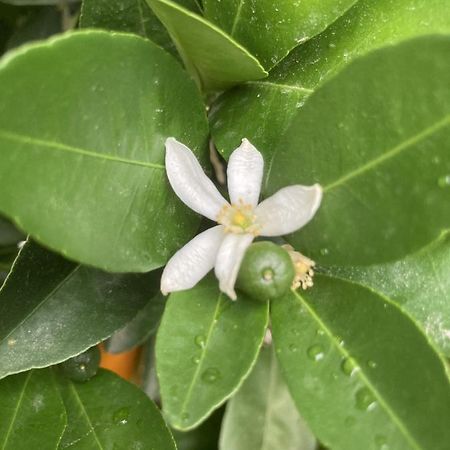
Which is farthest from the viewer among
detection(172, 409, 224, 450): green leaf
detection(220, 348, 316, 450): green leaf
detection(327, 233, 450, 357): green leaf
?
detection(172, 409, 224, 450): green leaf

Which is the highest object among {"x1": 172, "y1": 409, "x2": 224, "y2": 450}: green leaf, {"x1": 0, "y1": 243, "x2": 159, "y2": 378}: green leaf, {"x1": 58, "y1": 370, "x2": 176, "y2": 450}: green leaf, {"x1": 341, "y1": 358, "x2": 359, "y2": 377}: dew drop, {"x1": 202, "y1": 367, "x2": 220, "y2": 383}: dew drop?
{"x1": 202, "y1": 367, "x2": 220, "y2": 383}: dew drop

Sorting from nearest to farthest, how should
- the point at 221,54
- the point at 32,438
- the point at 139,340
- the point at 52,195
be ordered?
the point at 52,195
the point at 221,54
the point at 32,438
the point at 139,340

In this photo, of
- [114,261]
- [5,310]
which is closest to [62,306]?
[5,310]

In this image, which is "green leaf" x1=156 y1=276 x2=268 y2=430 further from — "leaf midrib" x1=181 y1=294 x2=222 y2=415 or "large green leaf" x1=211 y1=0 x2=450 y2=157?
"large green leaf" x1=211 y1=0 x2=450 y2=157

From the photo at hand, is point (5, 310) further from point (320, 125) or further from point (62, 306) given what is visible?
point (320, 125)

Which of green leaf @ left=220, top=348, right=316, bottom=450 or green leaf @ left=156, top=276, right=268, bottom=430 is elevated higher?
green leaf @ left=156, top=276, right=268, bottom=430

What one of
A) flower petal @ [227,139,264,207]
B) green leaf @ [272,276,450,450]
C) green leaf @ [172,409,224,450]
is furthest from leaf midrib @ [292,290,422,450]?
green leaf @ [172,409,224,450]

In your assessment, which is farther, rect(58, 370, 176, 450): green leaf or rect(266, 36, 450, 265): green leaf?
rect(58, 370, 176, 450): green leaf
